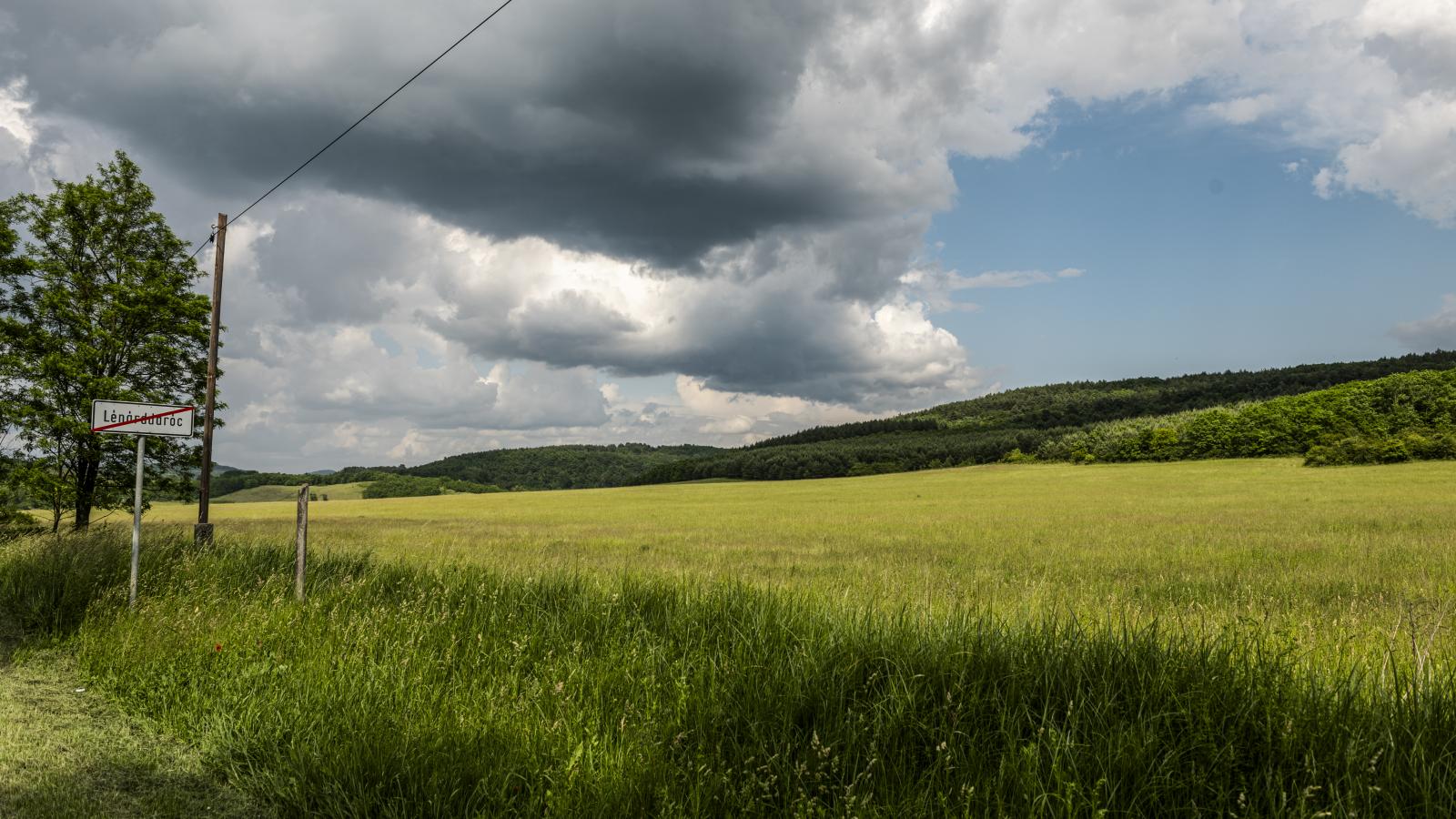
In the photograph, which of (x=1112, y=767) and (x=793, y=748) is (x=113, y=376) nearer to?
(x=793, y=748)

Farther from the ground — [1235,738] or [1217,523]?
[1235,738]

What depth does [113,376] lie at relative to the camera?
966 inches

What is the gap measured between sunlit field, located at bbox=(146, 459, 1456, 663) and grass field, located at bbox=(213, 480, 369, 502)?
82.1m

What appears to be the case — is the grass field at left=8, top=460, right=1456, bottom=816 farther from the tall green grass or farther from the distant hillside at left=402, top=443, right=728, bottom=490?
the distant hillside at left=402, top=443, right=728, bottom=490

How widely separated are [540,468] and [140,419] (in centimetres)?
17160

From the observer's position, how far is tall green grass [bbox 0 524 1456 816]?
11.8 feet

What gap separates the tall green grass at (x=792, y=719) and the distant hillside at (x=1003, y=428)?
10855 centimetres

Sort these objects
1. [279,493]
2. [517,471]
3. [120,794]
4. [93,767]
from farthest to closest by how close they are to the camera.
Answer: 1. [517,471]
2. [279,493]
3. [93,767]
4. [120,794]

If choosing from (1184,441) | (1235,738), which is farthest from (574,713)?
(1184,441)

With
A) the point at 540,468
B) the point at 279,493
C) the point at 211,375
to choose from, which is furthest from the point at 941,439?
the point at 211,375

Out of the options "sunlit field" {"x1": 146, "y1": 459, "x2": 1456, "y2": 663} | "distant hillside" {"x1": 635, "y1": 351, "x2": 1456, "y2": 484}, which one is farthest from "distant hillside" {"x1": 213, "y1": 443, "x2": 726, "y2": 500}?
"sunlit field" {"x1": 146, "y1": 459, "x2": 1456, "y2": 663}

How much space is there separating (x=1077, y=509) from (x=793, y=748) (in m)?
34.9

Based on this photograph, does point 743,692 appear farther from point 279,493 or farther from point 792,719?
point 279,493

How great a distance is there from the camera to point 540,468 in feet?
582
